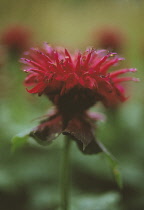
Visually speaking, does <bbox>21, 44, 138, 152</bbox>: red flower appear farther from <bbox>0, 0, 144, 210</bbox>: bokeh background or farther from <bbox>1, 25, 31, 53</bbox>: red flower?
<bbox>1, 25, 31, 53</bbox>: red flower

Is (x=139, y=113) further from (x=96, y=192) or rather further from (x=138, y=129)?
(x=96, y=192)

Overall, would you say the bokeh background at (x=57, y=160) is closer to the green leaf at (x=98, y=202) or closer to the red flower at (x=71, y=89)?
the green leaf at (x=98, y=202)

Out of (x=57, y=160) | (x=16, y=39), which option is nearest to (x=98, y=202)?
(x=57, y=160)

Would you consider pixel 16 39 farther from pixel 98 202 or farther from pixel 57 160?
pixel 98 202

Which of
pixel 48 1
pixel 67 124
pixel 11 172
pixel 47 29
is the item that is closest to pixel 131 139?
pixel 11 172

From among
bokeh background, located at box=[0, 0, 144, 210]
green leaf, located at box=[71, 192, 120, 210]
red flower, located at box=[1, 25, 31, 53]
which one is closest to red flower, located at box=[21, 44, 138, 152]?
bokeh background, located at box=[0, 0, 144, 210]

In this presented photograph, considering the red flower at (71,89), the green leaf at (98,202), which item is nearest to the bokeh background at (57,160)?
the green leaf at (98,202)
